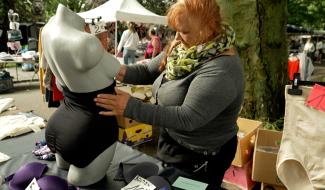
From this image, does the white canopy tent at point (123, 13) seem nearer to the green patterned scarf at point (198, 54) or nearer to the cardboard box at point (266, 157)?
the cardboard box at point (266, 157)

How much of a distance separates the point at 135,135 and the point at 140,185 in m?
1.99

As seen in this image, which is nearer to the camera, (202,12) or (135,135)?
(202,12)

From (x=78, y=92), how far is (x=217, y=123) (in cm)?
51

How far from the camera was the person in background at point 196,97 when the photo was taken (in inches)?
40.3

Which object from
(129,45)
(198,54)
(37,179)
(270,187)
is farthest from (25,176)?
(129,45)

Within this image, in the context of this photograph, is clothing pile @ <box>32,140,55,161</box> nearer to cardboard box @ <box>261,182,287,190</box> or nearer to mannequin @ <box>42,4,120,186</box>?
mannequin @ <box>42,4,120,186</box>

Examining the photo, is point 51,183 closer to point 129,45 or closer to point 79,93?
point 79,93

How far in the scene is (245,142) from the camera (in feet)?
7.09

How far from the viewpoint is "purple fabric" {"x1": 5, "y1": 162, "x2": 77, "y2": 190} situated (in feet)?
3.48

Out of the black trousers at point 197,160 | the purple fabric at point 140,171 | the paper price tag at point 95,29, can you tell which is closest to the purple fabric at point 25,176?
the purple fabric at point 140,171

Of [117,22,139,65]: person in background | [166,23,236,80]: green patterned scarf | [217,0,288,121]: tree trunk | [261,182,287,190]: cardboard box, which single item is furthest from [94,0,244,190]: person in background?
[117,22,139,65]: person in background

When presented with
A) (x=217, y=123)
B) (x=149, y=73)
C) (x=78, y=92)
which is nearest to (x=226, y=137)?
(x=217, y=123)

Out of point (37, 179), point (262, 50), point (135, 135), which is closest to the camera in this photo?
point (37, 179)

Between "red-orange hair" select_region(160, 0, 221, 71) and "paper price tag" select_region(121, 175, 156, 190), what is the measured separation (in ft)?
1.76
